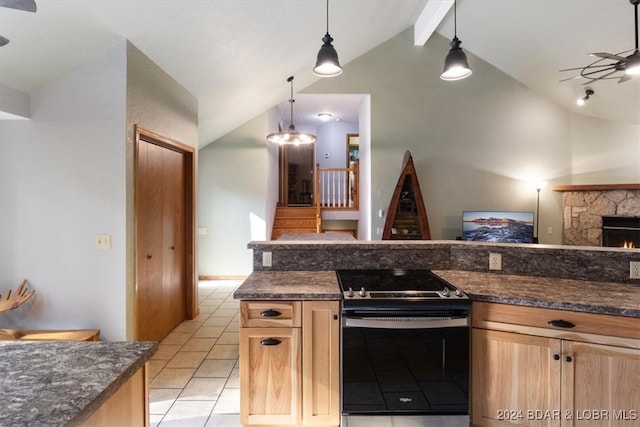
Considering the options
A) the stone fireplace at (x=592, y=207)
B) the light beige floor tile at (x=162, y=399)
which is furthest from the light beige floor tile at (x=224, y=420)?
the stone fireplace at (x=592, y=207)

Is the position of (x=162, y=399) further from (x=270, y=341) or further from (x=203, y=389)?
(x=270, y=341)

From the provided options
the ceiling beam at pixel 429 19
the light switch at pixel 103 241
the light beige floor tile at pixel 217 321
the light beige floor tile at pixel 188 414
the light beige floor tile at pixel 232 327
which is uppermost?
the ceiling beam at pixel 429 19

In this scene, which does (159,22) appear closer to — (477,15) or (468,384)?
(468,384)

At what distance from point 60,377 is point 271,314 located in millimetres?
1049

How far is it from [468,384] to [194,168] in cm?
355

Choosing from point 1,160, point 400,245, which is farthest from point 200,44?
point 400,245

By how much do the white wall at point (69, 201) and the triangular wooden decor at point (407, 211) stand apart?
12.2 ft

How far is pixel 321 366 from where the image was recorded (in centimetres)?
187

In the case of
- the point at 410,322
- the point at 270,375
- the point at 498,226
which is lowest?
the point at 270,375

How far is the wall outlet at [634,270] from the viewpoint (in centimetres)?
203

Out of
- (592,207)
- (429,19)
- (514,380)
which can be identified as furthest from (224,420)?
(592,207)

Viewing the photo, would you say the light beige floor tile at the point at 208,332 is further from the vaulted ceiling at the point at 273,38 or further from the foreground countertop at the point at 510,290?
the vaulted ceiling at the point at 273,38

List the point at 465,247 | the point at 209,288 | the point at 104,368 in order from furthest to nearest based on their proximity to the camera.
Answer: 1. the point at 209,288
2. the point at 465,247
3. the point at 104,368

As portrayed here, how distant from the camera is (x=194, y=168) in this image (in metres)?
4.01
